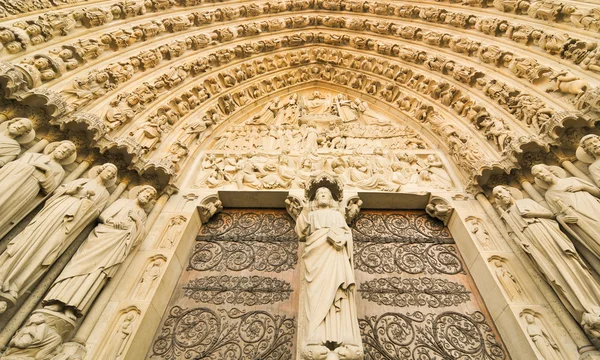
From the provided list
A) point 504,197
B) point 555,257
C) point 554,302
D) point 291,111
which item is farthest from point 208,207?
point 554,302

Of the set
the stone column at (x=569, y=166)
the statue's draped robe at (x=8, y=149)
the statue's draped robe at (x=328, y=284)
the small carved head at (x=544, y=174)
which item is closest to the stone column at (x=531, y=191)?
the small carved head at (x=544, y=174)

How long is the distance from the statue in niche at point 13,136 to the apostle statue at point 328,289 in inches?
118

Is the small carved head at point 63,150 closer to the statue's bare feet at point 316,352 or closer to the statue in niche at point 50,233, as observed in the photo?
the statue in niche at point 50,233

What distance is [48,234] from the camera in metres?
2.76

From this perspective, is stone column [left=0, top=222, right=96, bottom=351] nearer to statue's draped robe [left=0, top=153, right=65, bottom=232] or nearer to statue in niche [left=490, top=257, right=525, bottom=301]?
statue's draped robe [left=0, top=153, right=65, bottom=232]

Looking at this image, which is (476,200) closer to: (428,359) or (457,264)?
(457,264)

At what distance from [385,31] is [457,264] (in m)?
5.32

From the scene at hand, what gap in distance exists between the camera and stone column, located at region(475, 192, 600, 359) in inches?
102

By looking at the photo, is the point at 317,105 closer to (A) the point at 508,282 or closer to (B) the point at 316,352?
(A) the point at 508,282

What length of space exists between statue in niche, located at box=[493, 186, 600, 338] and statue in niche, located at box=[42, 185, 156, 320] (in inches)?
164

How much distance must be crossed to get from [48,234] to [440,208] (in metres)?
4.58

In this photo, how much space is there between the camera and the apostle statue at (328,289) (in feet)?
7.79

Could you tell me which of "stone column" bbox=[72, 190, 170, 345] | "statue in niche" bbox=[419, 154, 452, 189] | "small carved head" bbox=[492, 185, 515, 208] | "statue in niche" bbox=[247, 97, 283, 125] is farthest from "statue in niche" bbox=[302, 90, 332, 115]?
"stone column" bbox=[72, 190, 170, 345]

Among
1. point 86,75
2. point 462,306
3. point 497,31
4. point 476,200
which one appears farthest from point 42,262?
point 497,31
